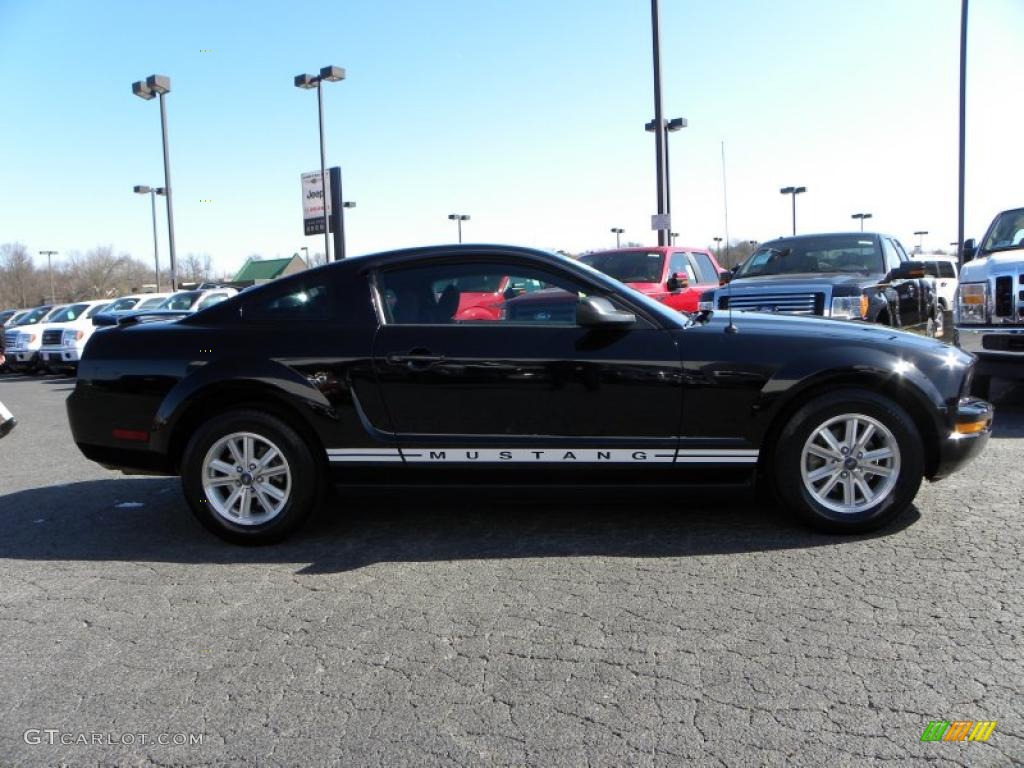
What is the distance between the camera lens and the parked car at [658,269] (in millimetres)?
11438

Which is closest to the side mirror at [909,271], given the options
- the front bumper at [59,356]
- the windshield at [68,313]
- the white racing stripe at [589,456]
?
the white racing stripe at [589,456]

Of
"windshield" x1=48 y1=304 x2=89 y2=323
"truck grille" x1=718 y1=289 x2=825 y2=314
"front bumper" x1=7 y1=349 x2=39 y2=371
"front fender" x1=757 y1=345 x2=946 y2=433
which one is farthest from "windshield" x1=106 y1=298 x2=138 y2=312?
"front fender" x1=757 y1=345 x2=946 y2=433

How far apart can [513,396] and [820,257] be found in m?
7.11

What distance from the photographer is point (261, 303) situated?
473 cm

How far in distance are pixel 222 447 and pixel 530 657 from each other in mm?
2282

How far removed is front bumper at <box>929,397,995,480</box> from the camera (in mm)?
4422

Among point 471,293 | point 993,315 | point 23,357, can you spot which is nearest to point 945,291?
point 993,315

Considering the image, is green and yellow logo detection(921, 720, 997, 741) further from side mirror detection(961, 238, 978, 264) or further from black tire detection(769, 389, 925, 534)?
side mirror detection(961, 238, 978, 264)

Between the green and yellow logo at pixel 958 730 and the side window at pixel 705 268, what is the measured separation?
33.7 ft

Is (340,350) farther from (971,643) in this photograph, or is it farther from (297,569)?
(971,643)

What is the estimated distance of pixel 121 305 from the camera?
22828 mm

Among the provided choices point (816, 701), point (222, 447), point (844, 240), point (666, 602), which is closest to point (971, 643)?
point (816, 701)

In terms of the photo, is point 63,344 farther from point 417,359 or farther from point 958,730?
point 958,730
